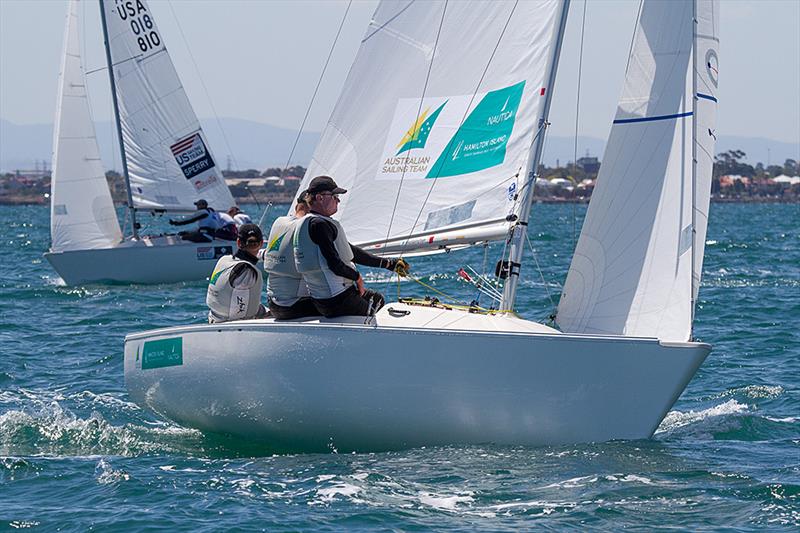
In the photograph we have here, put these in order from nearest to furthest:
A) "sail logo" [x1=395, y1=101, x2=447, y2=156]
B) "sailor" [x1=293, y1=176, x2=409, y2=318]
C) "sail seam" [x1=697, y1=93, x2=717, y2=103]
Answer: "sailor" [x1=293, y1=176, x2=409, y2=318], "sail seam" [x1=697, y1=93, x2=717, y2=103], "sail logo" [x1=395, y1=101, x2=447, y2=156]

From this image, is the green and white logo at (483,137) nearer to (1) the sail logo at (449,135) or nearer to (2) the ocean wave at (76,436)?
(1) the sail logo at (449,135)

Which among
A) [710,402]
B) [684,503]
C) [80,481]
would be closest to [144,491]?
[80,481]

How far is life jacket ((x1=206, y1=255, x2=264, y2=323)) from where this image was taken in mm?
7891

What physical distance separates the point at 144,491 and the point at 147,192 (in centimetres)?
1514

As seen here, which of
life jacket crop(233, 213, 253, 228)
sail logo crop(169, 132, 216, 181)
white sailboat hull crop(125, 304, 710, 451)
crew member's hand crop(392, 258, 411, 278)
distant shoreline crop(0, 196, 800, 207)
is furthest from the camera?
distant shoreline crop(0, 196, 800, 207)

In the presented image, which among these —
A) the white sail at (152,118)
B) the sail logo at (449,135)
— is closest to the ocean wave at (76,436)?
the sail logo at (449,135)

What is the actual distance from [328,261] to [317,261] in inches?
3.0

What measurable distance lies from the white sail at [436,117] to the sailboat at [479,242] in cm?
1

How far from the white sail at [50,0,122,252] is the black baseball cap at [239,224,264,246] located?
11860 mm

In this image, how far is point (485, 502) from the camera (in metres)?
6.33

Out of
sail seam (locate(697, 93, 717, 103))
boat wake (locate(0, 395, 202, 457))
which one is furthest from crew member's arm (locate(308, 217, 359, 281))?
sail seam (locate(697, 93, 717, 103))

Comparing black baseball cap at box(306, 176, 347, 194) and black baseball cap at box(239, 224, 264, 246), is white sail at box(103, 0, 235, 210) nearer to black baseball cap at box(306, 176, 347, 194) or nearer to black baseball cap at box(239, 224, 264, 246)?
black baseball cap at box(239, 224, 264, 246)

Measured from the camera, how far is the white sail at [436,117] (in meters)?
7.93

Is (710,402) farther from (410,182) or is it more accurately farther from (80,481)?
(80,481)
